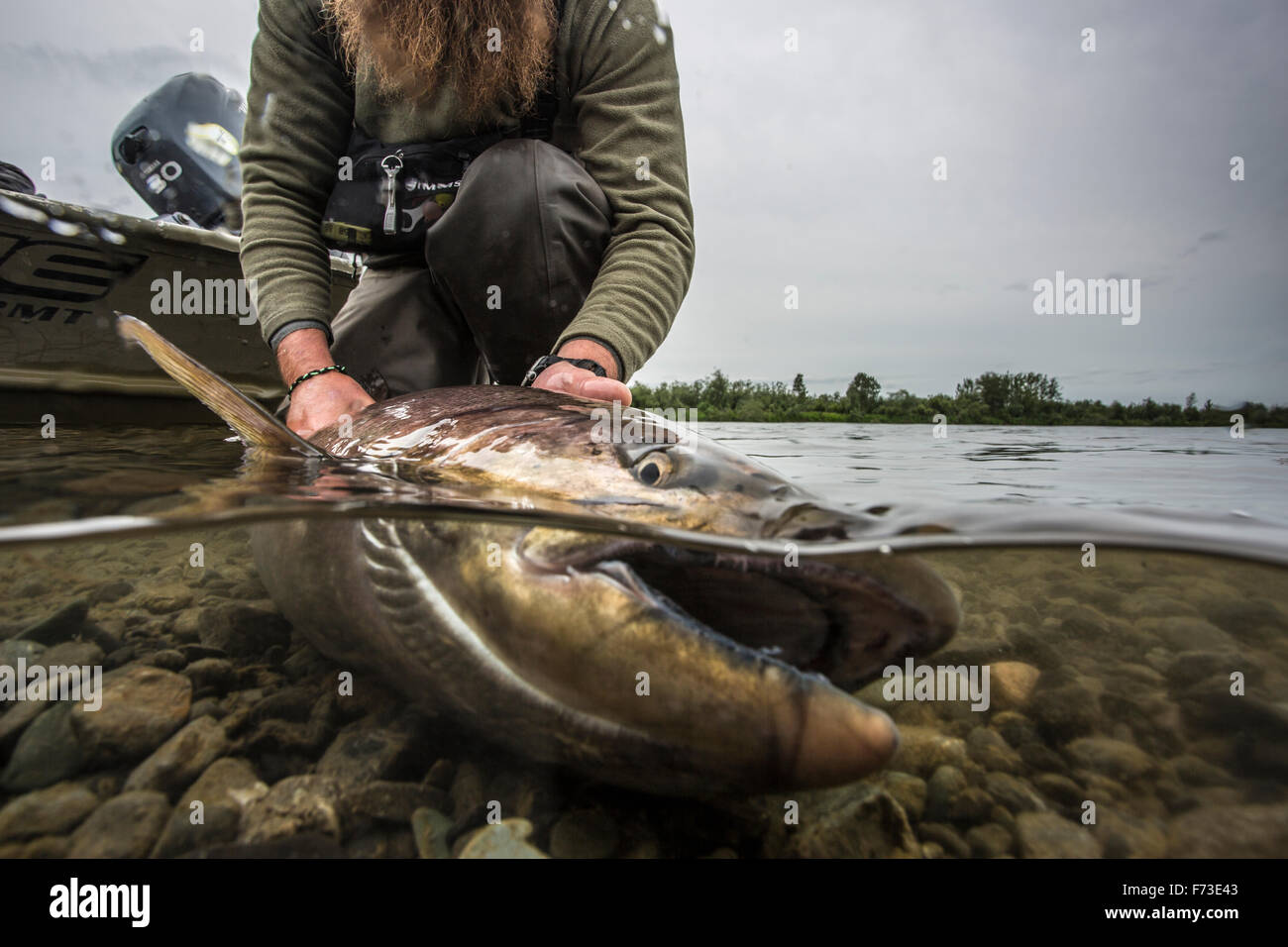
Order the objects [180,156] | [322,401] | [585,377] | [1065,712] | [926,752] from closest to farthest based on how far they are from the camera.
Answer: [926,752]
[1065,712]
[585,377]
[322,401]
[180,156]

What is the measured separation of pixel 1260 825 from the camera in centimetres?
118

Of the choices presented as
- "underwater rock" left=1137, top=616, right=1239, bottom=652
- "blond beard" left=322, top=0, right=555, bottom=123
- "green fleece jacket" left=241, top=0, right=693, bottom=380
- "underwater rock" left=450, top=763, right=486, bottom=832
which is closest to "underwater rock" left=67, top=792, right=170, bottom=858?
"underwater rock" left=450, top=763, right=486, bottom=832

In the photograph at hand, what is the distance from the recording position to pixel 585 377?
7.90 ft

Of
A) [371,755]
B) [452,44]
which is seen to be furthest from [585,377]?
[452,44]

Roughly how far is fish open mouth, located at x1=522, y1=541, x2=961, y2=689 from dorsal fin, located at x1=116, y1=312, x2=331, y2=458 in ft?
3.42

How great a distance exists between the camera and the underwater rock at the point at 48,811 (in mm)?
1142

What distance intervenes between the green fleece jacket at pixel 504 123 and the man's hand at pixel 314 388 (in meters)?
0.16

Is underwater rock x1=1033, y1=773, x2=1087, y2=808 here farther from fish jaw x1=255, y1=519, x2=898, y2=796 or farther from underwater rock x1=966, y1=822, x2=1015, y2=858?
fish jaw x1=255, y1=519, x2=898, y2=796

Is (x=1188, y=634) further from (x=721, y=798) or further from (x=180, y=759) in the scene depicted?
(x=180, y=759)

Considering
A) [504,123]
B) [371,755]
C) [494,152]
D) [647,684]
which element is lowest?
[371,755]

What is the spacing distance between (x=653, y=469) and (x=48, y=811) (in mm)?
1288

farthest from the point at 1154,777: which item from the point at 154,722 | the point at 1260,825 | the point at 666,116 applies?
the point at 666,116

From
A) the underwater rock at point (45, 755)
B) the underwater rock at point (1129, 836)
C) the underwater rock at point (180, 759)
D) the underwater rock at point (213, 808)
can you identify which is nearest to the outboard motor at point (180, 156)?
the underwater rock at point (45, 755)
